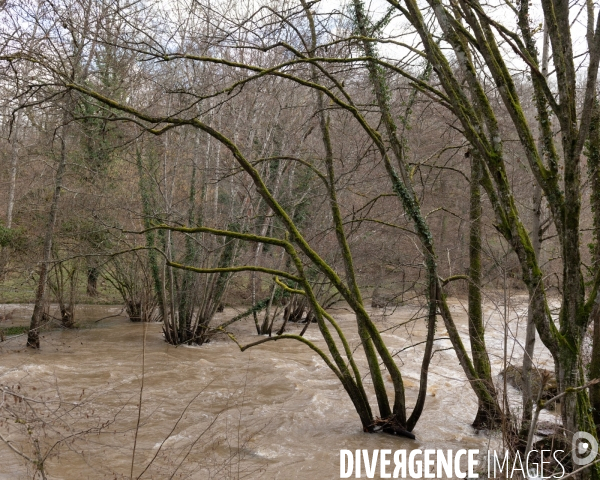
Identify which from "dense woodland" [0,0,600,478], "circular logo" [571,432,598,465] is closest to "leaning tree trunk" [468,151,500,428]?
"dense woodland" [0,0,600,478]

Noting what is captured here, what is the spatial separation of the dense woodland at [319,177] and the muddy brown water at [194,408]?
55 cm

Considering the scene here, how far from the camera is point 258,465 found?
627cm

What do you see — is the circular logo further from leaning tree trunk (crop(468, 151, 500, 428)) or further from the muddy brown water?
leaning tree trunk (crop(468, 151, 500, 428))

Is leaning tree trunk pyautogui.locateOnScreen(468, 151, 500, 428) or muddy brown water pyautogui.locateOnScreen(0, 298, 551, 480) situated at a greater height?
leaning tree trunk pyautogui.locateOnScreen(468, 151, 500, 428)

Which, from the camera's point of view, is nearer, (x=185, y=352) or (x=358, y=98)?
(x=358, y=98)

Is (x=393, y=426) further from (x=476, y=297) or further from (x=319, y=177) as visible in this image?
(x=319, y=177)

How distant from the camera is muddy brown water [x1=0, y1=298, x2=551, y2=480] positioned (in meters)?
5.94

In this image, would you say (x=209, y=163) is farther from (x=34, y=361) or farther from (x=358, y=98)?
(x=34, y=361)

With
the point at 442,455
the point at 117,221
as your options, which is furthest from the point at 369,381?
the point at 117,221

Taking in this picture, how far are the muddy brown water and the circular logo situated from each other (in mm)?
1001

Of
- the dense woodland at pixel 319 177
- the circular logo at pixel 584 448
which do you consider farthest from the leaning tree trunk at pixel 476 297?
the circular logo at pixel 584 448

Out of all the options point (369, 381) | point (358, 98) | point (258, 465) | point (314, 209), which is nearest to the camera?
point (258, 465)

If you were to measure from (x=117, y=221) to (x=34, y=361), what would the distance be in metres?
4.28

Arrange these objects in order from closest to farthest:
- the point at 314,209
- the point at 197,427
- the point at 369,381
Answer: the point at 197,427 → the point at 369,381 → the point at 314,209
